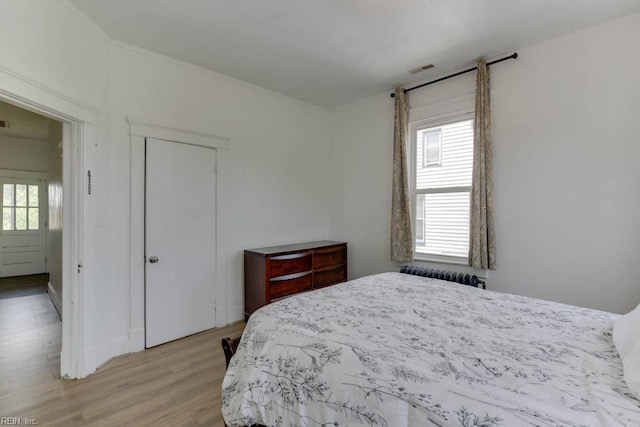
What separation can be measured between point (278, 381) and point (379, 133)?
3.47 meters

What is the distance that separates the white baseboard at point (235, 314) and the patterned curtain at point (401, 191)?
80.4 inches

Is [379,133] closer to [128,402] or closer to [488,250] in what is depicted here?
[488,250]

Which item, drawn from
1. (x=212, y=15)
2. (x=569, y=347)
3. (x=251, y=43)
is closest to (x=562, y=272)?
(x=569, y=347)

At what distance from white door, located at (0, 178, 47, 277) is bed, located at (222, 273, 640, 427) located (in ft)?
23.8

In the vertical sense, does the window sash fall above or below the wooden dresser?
above

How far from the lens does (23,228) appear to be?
609 centimetres

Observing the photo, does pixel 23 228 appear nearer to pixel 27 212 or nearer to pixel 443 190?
pixel 27 212

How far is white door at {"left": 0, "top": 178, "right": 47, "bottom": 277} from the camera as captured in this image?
232 inches

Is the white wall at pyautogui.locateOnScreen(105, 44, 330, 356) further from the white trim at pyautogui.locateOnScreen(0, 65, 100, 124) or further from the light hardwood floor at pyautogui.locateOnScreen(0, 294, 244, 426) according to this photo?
the light hardwood floor at pyautogui.locateOnScreen(0, 294, 244, 426)

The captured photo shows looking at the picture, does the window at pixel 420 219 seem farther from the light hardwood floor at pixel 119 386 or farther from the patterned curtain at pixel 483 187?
the light hardwood floor at pixel 119 386

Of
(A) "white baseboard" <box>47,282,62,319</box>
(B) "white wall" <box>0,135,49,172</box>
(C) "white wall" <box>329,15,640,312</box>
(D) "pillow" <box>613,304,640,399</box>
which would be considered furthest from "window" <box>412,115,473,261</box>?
(B) "white wall" <box>0,135,49,172</box>

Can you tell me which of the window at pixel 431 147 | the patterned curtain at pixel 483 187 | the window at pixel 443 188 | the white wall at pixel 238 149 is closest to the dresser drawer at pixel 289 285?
the white wall at pixel 238 149

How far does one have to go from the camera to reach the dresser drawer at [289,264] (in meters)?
3.39

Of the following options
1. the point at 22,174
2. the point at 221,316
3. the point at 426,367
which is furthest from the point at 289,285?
the point at 22,174
